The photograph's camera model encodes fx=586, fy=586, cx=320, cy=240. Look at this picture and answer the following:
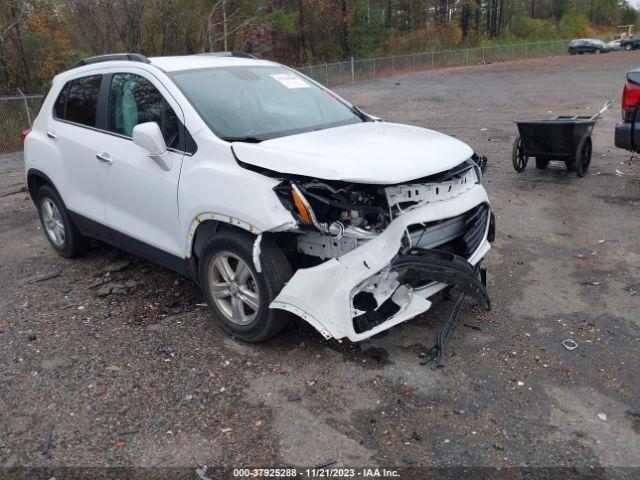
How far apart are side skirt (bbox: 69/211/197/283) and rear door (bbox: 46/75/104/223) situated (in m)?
0.08

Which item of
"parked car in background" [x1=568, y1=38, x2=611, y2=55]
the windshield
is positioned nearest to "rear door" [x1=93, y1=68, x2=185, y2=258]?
the windshield

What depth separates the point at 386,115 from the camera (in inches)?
691

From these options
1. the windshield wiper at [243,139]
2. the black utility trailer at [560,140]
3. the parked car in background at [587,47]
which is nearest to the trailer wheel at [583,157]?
the black utility trailer at [560,140]

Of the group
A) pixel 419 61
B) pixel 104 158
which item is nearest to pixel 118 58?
pixel 104 158

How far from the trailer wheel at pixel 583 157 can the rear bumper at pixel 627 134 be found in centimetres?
83

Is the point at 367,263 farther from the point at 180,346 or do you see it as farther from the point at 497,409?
the point at 180,346

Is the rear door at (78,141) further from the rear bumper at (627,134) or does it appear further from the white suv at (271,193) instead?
the rear bumper at (627,134)

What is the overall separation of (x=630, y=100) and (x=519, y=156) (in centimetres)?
197

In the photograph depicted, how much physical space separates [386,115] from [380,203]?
47.0 ft

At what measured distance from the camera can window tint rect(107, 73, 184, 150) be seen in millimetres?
4298

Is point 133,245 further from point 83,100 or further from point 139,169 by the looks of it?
point 83,100

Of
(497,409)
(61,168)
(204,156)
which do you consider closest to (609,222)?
(497,409)

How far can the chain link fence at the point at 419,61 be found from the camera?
2998cm

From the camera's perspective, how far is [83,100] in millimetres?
5223
